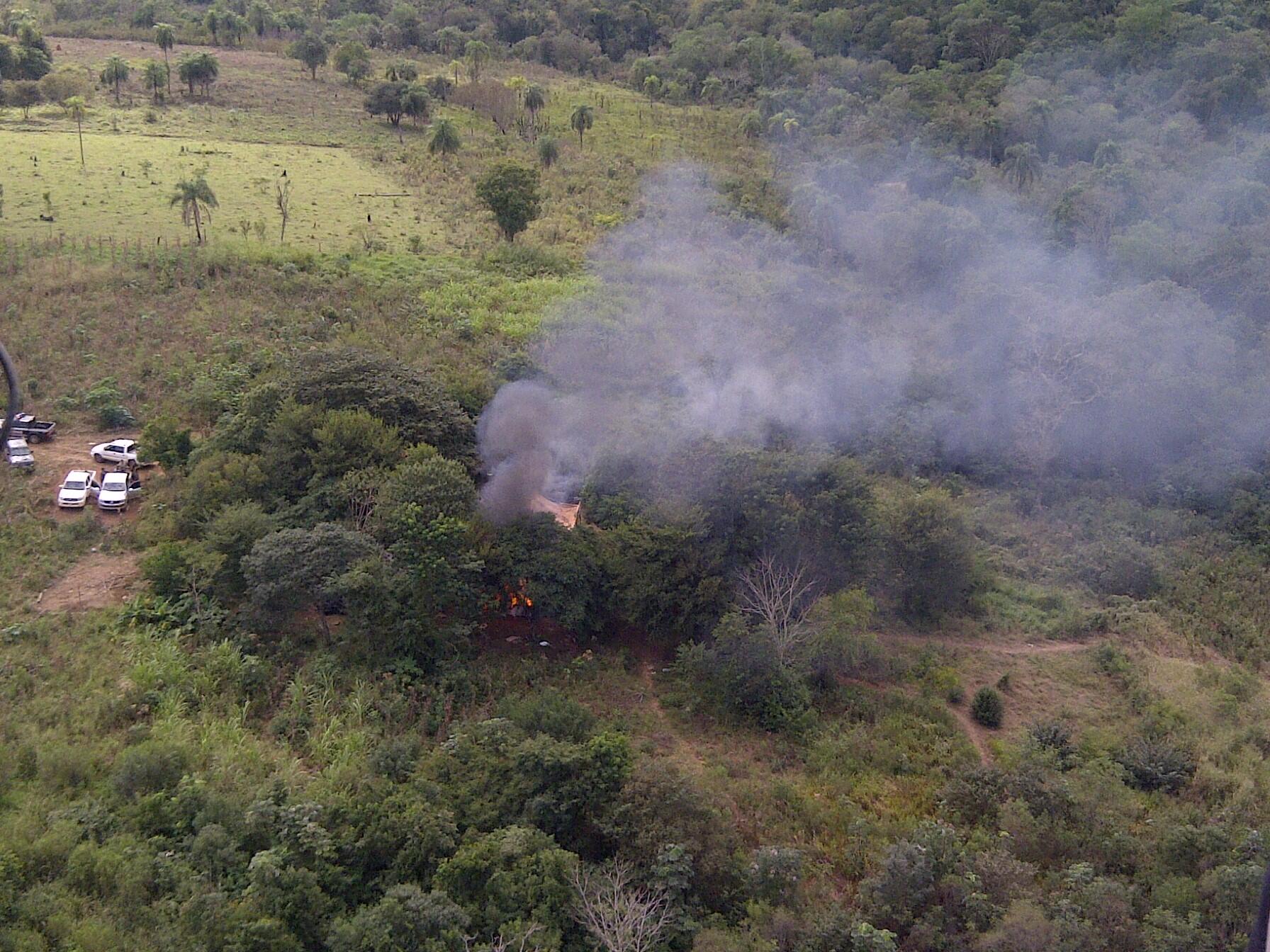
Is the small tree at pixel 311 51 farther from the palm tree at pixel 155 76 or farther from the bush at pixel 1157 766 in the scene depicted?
the bush at pixel 1157 766

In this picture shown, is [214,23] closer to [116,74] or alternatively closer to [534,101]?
[116,74]

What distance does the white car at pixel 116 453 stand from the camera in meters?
18.7

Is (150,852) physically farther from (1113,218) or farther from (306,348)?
(1113,218)

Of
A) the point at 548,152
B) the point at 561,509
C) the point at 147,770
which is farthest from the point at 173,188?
the point at 147,770

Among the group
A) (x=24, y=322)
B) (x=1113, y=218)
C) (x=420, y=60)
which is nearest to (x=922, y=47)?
(x=1113, y=218)

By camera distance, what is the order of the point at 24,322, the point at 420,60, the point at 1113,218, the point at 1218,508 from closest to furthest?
the point at 1218,508 < the point at 24,322 < the point at 1113,218 < the point at 420,60

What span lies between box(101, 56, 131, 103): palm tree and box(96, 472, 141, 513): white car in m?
29.3

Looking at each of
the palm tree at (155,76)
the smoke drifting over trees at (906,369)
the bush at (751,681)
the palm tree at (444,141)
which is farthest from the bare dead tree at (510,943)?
the palm tree at (155,76)

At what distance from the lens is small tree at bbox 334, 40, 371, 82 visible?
45.6m

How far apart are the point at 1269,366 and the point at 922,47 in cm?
3116

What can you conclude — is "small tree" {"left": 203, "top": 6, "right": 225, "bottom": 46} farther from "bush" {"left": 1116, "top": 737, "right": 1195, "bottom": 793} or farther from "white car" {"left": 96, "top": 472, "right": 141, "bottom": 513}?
"bush" {"left": 1116, "top": 737, "right": 1195, "bottom": 793}

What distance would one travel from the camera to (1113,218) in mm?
31469

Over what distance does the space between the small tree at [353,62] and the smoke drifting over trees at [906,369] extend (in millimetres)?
23808

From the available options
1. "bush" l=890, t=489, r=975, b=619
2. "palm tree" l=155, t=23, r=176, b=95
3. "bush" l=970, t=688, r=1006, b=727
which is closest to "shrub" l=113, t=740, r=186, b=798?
"bush" l=970, t=688, r=1006, b=727
